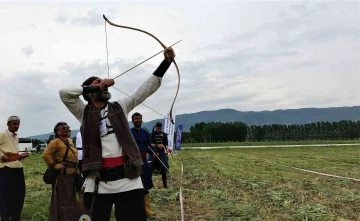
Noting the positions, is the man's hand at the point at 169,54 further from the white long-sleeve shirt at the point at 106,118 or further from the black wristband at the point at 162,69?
the white long-sleeve shirt at the point at 106,118

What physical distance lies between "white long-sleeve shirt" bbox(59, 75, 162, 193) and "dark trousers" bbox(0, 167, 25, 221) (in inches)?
142

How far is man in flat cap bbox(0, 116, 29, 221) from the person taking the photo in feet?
20.5

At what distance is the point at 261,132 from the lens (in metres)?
92.9

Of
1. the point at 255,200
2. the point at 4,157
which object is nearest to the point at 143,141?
the point at 255,200

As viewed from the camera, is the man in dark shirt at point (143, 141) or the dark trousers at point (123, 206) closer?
the dark trousers at point (123, 206)

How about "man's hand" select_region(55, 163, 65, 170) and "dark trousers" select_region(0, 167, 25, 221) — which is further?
"dark trousers" select_region(0, 167, 25, 221)

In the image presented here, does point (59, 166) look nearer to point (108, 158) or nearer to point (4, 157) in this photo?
point (4, 157)

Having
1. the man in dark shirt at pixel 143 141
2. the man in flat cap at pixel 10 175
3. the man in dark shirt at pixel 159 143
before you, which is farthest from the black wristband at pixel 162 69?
the man in dark shirt at pixel 159 143

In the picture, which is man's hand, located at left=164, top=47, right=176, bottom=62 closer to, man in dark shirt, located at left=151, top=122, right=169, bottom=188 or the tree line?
man in dark shirt, located at left=151, top=122, right=169, bottom=188

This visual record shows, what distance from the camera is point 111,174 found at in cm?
308

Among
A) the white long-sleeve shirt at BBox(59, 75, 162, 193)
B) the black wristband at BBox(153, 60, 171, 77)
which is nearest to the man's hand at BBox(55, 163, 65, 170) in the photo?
the white long-sleeve shirt at BBox(59, 75, 162, 193)

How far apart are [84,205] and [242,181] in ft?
26.9

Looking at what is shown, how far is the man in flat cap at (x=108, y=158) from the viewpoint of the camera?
121 inches

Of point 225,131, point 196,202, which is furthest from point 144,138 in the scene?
point 225,131
